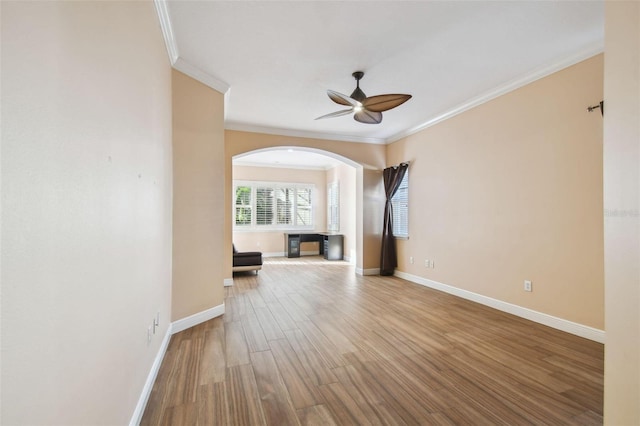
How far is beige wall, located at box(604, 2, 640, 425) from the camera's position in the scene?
1294mm

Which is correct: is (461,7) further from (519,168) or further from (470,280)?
(470,280)

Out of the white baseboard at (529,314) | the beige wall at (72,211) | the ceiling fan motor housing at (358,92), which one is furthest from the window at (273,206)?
the beige wall at (72,211)

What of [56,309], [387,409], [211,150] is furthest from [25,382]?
[211,150]

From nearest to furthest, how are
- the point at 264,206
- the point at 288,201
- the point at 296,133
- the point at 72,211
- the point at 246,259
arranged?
the point at 72,211, the point at 296,133, the point at 246,259, the point at 264,206, the point at 288,201

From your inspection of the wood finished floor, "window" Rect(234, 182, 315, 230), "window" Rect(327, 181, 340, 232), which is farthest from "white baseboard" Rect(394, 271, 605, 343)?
"window" Rect(234, 182, 315, 230)

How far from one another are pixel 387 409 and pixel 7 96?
2.24 m

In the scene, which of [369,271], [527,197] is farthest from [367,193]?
[527,197]

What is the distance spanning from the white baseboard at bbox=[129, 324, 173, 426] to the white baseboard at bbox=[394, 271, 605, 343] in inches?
154

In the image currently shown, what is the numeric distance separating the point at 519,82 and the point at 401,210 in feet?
9.50

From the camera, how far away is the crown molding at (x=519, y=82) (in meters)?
2.89

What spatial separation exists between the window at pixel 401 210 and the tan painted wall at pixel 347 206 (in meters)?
2.10

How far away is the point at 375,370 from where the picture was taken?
232 centimetres

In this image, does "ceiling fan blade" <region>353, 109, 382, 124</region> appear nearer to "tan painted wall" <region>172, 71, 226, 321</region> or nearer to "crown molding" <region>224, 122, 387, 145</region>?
"tan painted wall" <region>172, 71, 226, 321</region>

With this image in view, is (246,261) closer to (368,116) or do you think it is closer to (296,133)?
(296,133)
